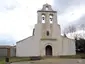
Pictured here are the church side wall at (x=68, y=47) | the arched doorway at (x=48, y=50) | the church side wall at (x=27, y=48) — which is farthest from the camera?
the arched doorway at (x=48, y=50)

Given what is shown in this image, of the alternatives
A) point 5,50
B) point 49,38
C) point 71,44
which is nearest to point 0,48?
point 5,50

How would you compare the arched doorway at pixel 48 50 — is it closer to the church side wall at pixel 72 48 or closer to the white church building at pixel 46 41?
the white church building at pixel 46 41

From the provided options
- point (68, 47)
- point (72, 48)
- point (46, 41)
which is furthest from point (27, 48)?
point (72, 48)

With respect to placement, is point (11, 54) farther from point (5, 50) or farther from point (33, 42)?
point (33, 42)

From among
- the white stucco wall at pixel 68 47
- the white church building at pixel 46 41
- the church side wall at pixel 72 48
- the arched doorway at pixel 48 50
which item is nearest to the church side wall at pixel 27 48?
the white church building at pixel 46 41

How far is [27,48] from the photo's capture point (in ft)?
136

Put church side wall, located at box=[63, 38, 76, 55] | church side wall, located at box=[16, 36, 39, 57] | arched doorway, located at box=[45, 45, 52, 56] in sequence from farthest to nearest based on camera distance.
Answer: arched doorway, located at box=[45, 45, 52, 56], church side wall, located at box=[63, 38, 76, 55], church side wall, located at box=[16, 36, 39, 57]

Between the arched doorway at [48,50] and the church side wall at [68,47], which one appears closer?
the church side wall at [68,47]

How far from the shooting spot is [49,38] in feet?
138

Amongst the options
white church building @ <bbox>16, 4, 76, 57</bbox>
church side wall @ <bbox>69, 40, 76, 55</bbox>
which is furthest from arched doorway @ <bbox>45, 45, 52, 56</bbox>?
church side wall @ <bbox>69, 40, 76, 55</bbox>

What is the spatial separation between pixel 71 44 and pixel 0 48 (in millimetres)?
14981

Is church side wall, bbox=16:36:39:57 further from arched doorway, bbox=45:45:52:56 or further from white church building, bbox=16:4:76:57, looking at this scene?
arched doorway, bbox=45:45:52:56

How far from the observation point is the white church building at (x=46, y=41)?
41500mm

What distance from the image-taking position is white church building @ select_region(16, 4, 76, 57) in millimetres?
41500
